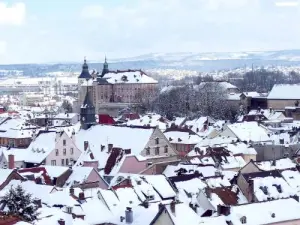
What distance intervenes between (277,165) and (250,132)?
2119 centimetres

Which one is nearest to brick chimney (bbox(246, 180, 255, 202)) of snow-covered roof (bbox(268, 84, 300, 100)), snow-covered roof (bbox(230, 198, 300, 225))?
snow-covered roof (bbox(230, 198, 300, 225))

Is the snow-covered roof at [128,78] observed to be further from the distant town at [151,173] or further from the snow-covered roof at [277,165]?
the snow-covered roof at [277,165]

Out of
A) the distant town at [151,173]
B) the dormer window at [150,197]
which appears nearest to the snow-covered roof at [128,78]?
the distant town at [151,173]

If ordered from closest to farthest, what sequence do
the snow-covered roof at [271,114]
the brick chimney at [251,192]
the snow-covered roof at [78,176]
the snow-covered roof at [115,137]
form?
1. the brick chimney at [251,192]
2. the snow-covered roof at [78,176]
3. the snow-covered roof at [115,137]
4. the snow-covered roof at [271,114]

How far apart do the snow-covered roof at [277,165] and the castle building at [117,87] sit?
3106 inches

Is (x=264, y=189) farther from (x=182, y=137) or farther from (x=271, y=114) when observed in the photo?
(x=271, y=114)

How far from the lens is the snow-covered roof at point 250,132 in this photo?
75.9 meters

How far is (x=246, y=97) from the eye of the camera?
399ft

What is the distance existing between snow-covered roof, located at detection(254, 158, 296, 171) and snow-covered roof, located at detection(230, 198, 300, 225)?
45.9 ft

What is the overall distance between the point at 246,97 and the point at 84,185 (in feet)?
253

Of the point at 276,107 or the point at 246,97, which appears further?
the point at 246,97

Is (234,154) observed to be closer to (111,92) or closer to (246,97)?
(246,97)

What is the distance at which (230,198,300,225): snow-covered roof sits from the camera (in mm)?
38656

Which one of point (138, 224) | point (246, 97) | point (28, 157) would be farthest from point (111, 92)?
point (138, 224)
